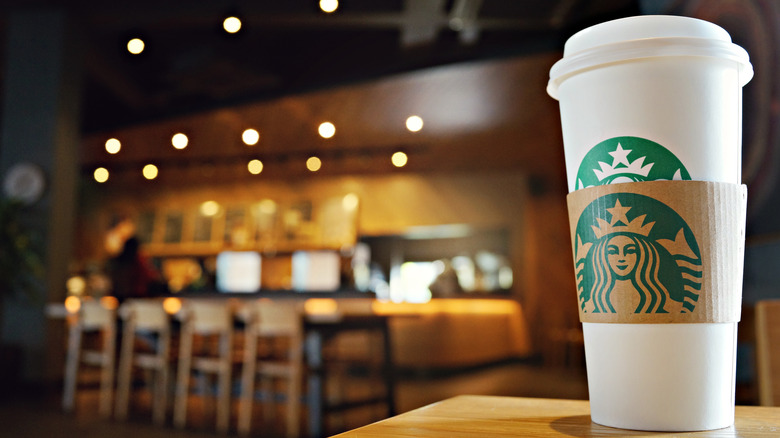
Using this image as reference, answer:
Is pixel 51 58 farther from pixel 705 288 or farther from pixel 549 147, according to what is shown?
pixel 705 288

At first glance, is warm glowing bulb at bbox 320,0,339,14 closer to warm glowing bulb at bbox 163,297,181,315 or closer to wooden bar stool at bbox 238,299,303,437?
wooden bar stool at bbox 238,299,303,437

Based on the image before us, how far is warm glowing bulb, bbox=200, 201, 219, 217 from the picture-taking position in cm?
931

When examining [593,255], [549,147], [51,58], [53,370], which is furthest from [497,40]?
[593,255]

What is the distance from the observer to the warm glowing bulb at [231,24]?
4.22 metres

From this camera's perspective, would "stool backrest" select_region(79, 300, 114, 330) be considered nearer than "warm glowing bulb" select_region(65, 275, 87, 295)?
Yes

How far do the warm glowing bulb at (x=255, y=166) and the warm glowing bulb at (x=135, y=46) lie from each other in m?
3.89

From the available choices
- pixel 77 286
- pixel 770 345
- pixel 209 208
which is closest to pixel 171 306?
pixel 77 286

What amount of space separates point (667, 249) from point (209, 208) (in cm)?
933

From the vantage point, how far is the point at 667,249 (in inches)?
20.4

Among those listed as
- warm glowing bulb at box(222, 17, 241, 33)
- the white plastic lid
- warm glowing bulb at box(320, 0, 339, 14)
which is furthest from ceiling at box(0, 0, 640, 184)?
the white plastic lid

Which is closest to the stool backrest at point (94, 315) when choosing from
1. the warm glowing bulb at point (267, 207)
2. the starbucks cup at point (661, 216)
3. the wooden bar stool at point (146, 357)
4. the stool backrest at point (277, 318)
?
the wooden bar stool at point (146, 357)

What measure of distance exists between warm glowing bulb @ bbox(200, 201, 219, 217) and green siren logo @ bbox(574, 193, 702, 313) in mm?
9186

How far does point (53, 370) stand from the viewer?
6.24 m

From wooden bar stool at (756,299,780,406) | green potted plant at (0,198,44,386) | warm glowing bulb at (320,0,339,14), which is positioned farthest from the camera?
green potted plant at (0,198,44,386)
